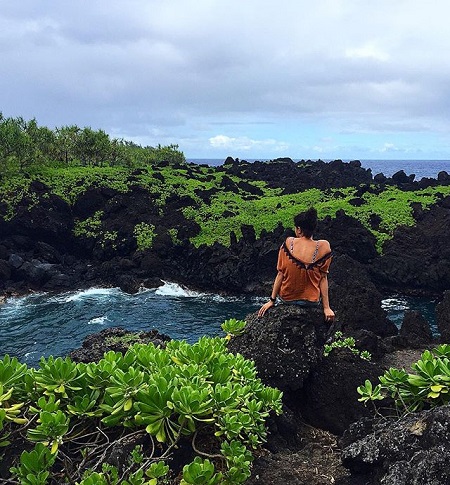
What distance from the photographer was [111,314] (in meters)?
33.1

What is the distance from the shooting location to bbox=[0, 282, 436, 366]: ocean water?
A: 28.8 m

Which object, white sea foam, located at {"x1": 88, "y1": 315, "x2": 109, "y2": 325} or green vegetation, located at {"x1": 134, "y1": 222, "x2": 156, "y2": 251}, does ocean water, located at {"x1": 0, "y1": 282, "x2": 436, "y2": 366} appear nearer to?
white sea foam, located at {"x1": 88, "y1": 315, "x2": 109, "y2": 325}

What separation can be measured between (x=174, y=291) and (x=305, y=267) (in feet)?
106

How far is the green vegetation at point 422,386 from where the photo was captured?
4.79 meters

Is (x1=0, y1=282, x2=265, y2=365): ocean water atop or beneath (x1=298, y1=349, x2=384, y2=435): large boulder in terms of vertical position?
beneath

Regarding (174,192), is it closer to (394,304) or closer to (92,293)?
(92,293)

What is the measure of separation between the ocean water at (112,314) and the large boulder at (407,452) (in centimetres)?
2395

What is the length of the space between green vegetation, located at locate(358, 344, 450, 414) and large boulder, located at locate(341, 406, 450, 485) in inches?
11.8

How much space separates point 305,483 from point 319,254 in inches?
134

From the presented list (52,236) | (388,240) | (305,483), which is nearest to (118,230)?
(52,236)

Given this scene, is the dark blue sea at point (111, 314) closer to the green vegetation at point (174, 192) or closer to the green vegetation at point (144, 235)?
the green vegetation at point (144, 235)

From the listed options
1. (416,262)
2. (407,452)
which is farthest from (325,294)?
(416,262)

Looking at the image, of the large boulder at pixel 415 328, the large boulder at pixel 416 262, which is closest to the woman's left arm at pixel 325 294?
the large boulder at pixel 415 328

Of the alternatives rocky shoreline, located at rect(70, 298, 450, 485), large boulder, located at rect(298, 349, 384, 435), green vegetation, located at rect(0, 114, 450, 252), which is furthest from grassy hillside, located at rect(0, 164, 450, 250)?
rocky shoreline, located at rect(70, 298, 450, 485)
